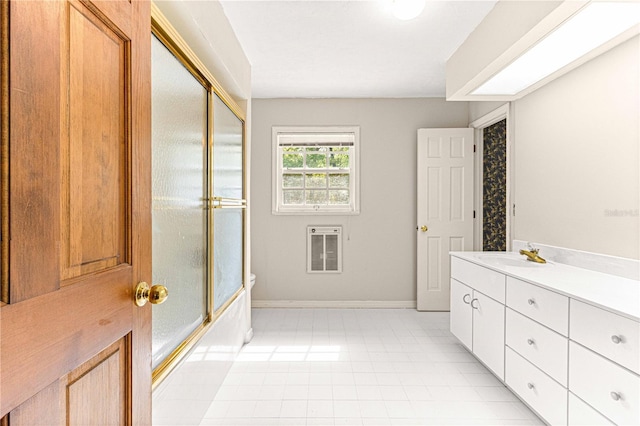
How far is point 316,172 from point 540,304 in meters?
2.89

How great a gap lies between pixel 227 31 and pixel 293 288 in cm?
285

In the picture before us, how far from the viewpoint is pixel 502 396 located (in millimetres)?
2246

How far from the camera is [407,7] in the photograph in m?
2.17

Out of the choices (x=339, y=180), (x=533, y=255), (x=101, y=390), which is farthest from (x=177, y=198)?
(x=339, y=180)

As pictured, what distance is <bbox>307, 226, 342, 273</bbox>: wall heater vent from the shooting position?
14.0ft

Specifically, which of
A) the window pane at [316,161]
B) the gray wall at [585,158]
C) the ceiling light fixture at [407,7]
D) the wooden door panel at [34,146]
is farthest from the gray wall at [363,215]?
the wooden door panel at [34,146]

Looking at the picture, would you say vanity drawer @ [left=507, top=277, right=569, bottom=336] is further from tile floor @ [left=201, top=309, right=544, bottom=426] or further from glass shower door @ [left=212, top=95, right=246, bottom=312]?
glass shower door @ [left=212, top=95, right=246, bottom=312]

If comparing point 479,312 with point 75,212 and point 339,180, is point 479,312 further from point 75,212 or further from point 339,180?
point 75,212

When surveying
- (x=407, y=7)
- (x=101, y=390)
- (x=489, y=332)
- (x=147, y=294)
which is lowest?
(x=489, y=332)

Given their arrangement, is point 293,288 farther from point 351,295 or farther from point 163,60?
point 163,60

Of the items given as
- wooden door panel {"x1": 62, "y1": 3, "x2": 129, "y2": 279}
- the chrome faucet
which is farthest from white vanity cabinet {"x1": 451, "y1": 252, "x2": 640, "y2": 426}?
wooden door panel {"x1": 62, "y1": 3, "x2": 129, "y2": 279}

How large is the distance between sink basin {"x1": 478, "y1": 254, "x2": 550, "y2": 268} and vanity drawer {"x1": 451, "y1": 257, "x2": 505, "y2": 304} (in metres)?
0.10

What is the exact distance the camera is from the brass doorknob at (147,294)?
2.98 feet

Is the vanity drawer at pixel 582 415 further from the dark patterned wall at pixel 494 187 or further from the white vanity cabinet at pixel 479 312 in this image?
the dark patterned wall at pixel 494 187
